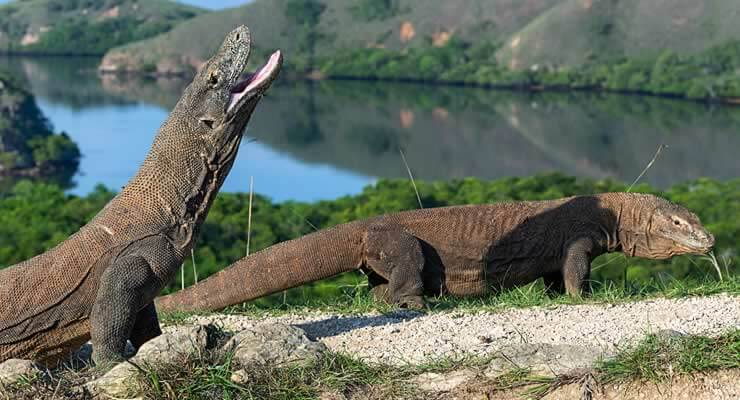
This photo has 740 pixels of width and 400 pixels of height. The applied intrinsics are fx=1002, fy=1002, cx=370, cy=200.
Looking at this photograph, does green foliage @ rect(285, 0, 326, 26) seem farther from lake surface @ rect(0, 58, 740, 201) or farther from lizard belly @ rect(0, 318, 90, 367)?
lizard belly @ rect(0, 318, 90, 367)

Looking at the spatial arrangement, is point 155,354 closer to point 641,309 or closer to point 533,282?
point 641,309

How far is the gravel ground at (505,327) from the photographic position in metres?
4.66

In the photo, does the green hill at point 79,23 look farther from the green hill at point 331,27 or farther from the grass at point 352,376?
the grass at point 352,376

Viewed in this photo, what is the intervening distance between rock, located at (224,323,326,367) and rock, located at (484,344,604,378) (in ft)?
2.55

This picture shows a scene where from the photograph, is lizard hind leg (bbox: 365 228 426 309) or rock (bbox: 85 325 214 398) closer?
rock (bbox: 85 325 214 398)

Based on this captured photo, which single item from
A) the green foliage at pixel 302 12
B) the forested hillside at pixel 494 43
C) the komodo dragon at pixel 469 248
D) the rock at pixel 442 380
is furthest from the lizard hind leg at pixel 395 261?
the green foliage at pixel 302 12

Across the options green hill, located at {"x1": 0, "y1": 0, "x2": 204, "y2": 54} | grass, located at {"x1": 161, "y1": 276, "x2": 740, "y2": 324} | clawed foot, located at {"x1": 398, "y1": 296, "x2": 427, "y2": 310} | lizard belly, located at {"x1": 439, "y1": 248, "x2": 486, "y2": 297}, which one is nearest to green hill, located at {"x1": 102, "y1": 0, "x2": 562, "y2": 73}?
green hill, located at {"x1": 0, "y1": 0, "x2": 204, "y2": 54}

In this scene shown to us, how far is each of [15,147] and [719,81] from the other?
57.0m

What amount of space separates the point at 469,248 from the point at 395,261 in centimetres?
69

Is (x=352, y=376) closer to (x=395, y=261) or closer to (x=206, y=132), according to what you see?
(x=206, y=132)

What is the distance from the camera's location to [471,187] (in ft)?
119

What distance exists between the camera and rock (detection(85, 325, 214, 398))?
13.1 ft


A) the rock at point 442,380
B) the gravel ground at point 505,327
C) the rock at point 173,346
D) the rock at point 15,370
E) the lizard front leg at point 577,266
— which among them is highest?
the rock at point 173,346

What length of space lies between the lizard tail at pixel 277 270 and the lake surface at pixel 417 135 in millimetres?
25818
